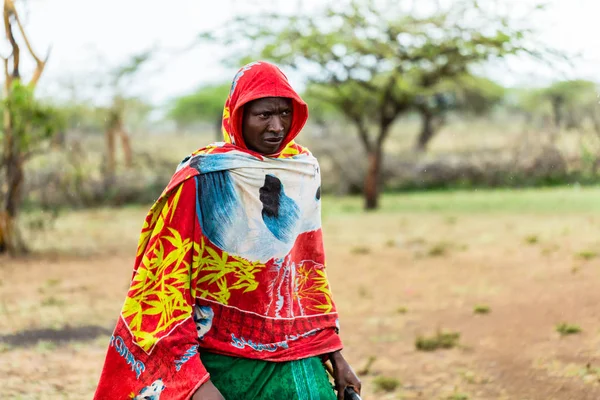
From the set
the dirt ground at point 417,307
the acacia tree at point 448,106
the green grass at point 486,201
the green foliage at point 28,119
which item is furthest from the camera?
the acacia tree at point 448,106

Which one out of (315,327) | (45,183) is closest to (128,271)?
(45,183)

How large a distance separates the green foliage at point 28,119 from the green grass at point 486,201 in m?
7.93

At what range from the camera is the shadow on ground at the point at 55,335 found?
5715mm

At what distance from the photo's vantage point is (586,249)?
382 inches

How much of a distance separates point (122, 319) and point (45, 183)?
11.6 metres

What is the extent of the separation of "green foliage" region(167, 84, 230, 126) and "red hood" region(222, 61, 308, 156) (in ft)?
96.3

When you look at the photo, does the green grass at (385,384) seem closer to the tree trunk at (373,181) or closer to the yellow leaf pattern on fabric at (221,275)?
the yellow leaf pattern on fabric at (221,275)

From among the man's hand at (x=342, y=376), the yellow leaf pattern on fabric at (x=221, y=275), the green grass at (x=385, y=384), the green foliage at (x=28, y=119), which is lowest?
the green grass at (x=385, y=384)

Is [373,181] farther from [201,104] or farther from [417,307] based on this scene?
[201,104]

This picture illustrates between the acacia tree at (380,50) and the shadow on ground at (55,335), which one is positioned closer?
the shadow on ground at (55,335)

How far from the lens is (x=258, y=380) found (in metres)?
2.11

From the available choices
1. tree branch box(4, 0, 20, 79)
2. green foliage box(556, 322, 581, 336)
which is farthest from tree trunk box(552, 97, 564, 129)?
green foliage box(556, 322, 581, 336)

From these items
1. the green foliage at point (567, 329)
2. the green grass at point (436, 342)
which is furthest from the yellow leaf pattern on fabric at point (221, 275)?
the green foliage at point (567, 329)

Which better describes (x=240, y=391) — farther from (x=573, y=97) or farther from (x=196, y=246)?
(x=573, y=97)
